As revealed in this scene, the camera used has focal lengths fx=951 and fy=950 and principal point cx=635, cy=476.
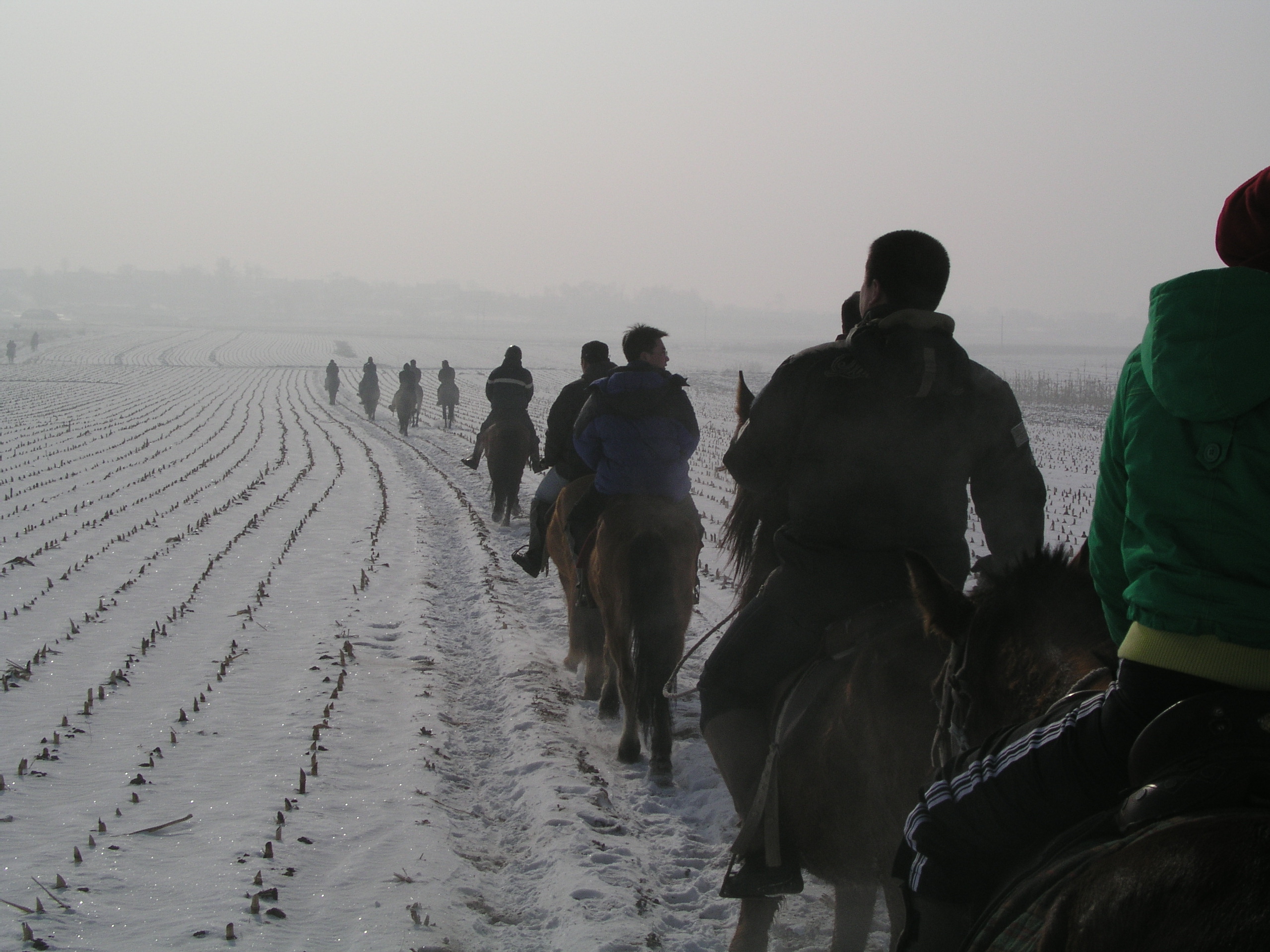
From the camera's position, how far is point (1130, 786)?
4.30ft

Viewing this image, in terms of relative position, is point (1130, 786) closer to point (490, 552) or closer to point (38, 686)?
point (38, 686)

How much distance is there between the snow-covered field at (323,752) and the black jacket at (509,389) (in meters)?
1.42

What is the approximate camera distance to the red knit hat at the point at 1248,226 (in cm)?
120

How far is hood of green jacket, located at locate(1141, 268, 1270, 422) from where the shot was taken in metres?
1.12

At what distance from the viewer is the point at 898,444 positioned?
2.49 m

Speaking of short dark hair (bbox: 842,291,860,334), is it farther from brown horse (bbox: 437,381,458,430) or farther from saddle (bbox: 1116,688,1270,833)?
brown horse (bbox: 437,381,458,430)

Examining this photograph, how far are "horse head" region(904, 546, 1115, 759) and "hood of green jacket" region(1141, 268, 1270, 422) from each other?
67 centimetres

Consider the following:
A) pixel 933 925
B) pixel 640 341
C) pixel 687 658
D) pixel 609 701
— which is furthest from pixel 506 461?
pixel 933 925

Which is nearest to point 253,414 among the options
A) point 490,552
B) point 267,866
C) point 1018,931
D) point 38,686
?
point 490,552

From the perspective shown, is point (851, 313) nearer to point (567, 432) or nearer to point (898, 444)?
point (898, 444)

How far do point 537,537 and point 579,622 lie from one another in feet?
3.46

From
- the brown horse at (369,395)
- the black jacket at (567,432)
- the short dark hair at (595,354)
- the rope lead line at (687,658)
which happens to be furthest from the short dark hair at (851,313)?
the brown horse at (369,395)

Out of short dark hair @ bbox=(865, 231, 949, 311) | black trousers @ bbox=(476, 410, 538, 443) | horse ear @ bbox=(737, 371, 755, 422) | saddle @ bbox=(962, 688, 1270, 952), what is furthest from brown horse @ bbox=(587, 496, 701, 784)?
black trousers @ bbox=(476, 410, 538, 443)

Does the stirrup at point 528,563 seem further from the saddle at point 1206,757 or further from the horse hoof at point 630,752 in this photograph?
the saddle at point 1206,757
